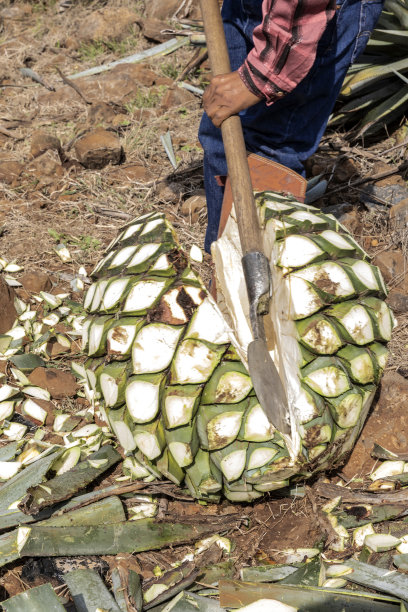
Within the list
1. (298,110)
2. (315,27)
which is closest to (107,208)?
(298,110)

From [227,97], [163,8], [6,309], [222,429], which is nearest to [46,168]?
[6,309]

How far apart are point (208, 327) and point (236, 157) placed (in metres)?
0.60

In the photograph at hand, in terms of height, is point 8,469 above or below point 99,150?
below

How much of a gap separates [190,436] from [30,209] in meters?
2.25

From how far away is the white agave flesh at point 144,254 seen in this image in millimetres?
1993

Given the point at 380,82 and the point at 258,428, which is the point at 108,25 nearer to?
the point at 380,82

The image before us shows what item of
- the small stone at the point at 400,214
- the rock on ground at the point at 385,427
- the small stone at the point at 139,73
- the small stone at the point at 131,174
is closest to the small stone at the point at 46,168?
the small stone at the point at 131,174

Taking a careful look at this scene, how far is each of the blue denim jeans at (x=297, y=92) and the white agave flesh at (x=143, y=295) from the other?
100 centimetres

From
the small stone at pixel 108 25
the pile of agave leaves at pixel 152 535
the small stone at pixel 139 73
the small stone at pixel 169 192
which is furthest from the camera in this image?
the small stone at pixel 108 25

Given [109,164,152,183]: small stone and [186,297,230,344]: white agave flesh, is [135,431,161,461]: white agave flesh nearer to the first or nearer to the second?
[186,297,230,344]: white agave flesh

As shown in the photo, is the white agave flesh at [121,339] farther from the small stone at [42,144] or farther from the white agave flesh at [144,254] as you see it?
the small stone at [42,144]

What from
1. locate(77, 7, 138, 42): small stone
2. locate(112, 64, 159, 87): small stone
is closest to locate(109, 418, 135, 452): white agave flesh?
locate(112, 64, 159, 87): small stone

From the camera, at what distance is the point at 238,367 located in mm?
1764

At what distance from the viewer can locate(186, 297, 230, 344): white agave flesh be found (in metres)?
1.78
